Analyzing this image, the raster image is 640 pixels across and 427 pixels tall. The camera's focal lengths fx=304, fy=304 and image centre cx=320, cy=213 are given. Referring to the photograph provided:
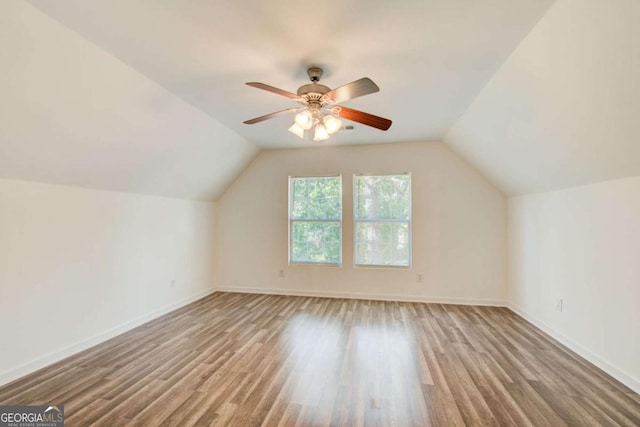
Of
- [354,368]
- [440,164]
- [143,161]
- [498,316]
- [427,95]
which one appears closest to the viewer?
[354,368]

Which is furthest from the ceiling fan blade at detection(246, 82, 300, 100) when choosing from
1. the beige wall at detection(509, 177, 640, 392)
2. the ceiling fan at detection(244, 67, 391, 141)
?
the beige wall at detection(509, 177, 640, 392)

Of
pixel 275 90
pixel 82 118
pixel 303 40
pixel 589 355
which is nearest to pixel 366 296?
pixel 589 355

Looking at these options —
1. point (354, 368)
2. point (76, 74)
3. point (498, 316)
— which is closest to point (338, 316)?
point (354, 368)

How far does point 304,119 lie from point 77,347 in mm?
3146

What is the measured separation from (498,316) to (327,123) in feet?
11.8

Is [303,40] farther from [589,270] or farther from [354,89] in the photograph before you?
[589,270]

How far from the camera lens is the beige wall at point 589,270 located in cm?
243

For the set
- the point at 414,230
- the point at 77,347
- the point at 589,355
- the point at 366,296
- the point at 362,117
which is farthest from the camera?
the point at 366,296

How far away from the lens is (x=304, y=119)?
8.11 ft

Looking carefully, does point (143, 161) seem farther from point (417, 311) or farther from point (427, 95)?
point (417, 311)

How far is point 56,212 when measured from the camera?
289cm

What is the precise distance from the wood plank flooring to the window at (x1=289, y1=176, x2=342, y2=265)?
156 cm

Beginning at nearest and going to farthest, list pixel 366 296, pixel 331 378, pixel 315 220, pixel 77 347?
pixel 331 378 → pixel 77 347 → pixel 366 296 → pixel 315 220

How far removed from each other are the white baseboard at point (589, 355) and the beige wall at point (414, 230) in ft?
3.18
